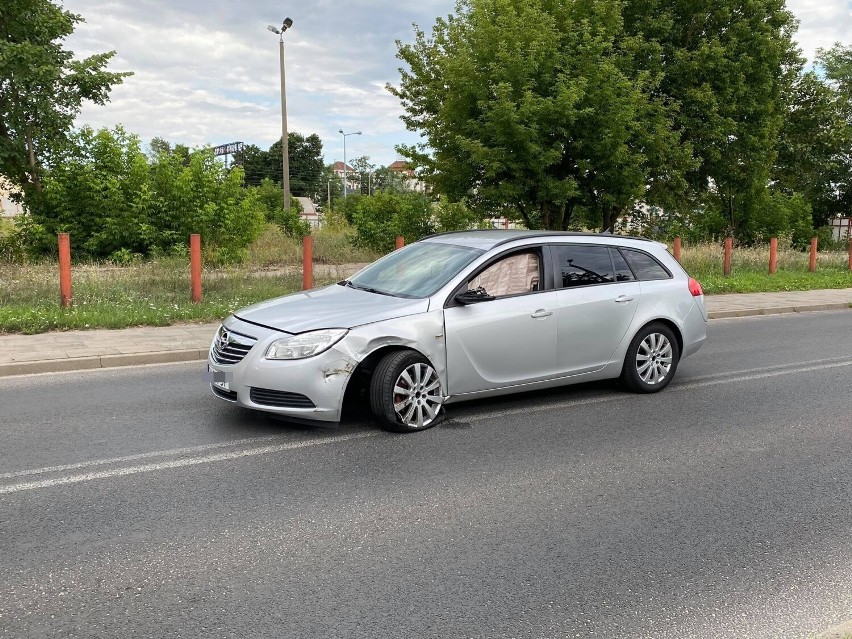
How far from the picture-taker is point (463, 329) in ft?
20.0

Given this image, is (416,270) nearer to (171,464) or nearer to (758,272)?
(171,464)

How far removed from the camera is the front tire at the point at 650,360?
287 inches

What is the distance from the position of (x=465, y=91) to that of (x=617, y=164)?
381 cm

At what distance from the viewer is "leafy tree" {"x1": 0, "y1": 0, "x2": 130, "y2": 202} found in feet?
56.9

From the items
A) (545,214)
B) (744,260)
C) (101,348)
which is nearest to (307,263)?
(101,348)

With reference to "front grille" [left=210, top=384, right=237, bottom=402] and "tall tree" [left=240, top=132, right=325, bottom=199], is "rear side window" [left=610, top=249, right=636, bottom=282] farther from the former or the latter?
"tall tree" [left=240, top=132, right=325, bottom=199]

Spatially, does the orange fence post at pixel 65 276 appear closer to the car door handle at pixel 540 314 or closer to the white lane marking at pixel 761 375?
the car door handle at pixel 540 314

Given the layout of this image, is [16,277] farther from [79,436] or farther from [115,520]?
[115,520]

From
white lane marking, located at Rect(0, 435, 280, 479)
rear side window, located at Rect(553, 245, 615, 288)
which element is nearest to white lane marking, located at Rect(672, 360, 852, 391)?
rear side window, located at Rect(553, 245, 615, 288)

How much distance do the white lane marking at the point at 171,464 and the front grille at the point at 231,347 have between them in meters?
0.73

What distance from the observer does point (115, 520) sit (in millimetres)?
4164

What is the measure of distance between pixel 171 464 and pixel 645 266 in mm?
4832

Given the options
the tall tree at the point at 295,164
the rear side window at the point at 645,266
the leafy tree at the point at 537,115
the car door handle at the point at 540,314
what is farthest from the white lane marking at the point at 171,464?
the tall tree at the point at 295,164

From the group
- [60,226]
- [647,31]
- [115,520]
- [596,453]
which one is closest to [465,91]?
[647,31]
